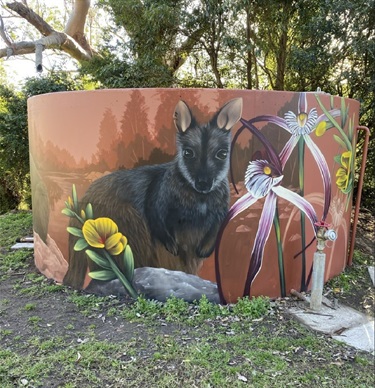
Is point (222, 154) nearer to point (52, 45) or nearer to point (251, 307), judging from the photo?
point (251, 307)

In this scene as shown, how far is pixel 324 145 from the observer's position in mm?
4055

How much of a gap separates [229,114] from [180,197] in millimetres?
926

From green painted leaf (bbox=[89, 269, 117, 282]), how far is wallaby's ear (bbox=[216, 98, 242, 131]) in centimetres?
188

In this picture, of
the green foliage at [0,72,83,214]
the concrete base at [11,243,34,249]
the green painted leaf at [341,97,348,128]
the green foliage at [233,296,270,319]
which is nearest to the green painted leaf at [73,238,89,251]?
Result: the green foliage at [233,296,270,319]

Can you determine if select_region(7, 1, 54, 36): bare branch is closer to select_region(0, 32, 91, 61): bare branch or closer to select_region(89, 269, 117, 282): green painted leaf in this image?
select_region(0, 32, 91, 61): bare branch

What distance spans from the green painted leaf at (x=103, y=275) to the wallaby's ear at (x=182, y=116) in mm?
1658

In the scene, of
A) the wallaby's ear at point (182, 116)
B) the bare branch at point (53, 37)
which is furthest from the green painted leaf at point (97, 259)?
the bare branch at point (53, 37)

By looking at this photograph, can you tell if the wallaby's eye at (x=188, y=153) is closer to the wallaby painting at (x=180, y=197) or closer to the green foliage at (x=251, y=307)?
the wallaby painting at (x=180, y=197)

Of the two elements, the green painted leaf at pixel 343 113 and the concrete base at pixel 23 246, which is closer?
the green painted leaf at pixel 343 113

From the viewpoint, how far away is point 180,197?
11.9ft

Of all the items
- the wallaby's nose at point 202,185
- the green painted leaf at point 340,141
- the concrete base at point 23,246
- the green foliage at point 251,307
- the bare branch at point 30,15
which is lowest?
the concrete base at point 23,246

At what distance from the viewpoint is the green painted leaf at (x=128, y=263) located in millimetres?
3771

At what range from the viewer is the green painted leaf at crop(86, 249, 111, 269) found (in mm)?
3863

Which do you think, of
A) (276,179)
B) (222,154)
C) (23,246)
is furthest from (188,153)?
(23,246)
